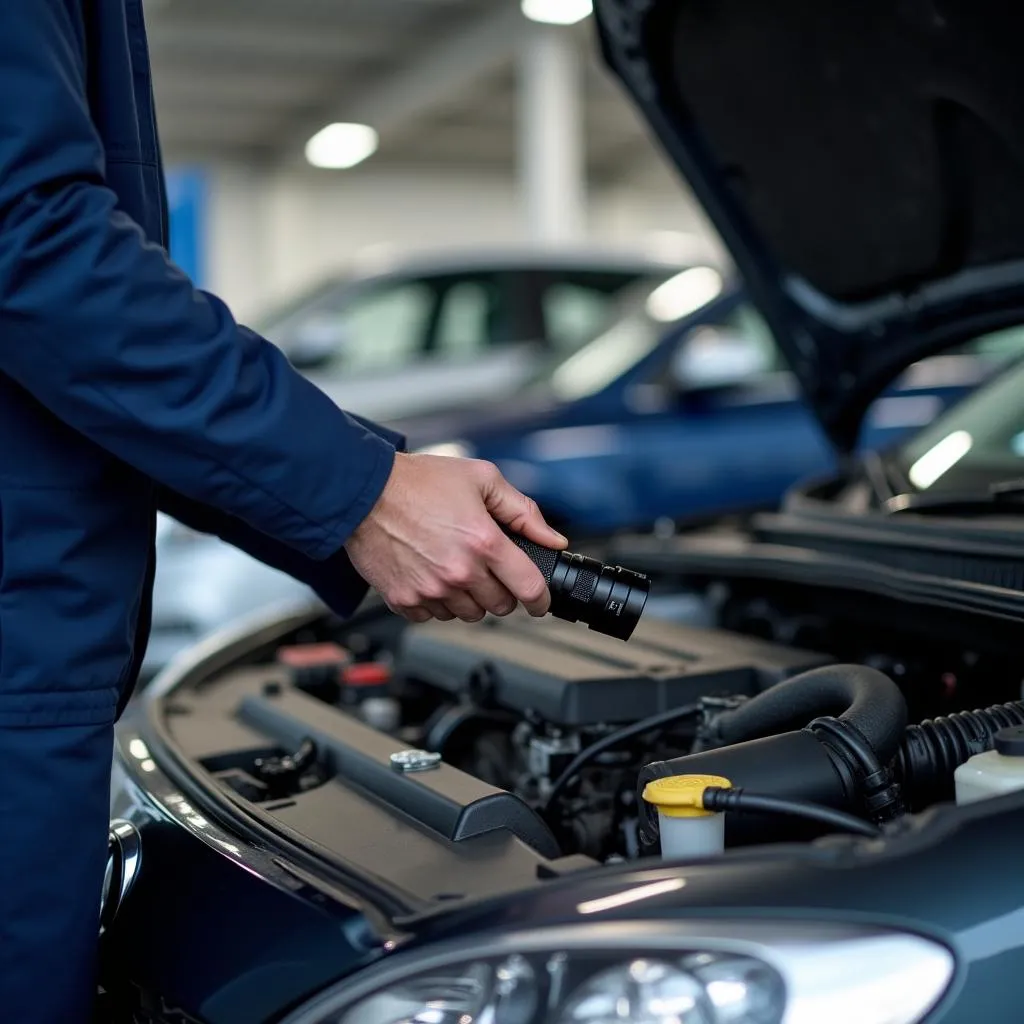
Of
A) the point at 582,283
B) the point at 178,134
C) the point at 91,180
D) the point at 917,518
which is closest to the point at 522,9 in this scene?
the point at 582,283

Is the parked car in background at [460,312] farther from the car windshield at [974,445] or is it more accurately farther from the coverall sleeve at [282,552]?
the coverall sleeve at [282,552]

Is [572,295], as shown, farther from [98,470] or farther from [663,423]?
[98,470]

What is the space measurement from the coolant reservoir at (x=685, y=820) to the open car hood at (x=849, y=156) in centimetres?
111

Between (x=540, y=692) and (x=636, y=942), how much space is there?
2.42ft

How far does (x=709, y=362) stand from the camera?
4.86 metres

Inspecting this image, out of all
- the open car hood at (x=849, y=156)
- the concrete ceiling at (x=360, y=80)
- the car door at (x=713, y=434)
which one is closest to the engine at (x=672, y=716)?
the open car hood at (x=849, y=156)

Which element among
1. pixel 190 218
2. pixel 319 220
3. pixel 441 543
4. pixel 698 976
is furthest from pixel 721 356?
pixel 319 220

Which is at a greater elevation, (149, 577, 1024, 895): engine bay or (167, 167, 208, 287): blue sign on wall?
(167, 167, 208, 287): blue sign on wall

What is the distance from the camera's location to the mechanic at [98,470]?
1.11 m

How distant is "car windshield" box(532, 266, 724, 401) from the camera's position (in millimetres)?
4863

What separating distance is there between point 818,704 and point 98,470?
2.66ft

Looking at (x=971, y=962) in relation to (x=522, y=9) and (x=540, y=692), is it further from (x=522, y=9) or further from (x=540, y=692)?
(x=522, y=9)

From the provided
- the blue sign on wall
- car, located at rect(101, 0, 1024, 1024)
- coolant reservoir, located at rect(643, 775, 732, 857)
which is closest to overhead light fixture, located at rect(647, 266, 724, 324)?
car, located at rect(101, 0, 1024, 1024)

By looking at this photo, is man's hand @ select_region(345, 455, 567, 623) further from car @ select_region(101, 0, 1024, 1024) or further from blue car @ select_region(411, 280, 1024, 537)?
blue car @ select_region(411, 280, 1024, 537)
